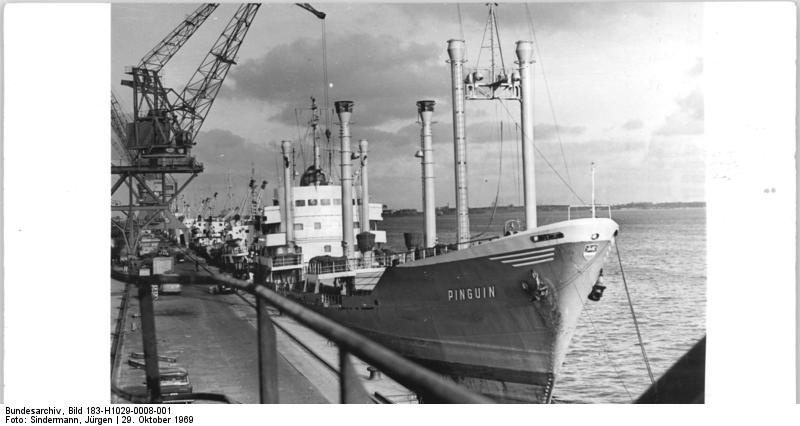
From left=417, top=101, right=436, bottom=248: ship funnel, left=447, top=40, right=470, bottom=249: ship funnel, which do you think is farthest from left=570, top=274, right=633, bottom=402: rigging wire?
left=417, top=101, right=436, bottom=248: ship funnel

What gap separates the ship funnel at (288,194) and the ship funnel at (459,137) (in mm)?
9310

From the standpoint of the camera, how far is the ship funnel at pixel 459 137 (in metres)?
16.1

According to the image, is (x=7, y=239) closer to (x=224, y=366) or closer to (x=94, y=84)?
(x=94, y=84)

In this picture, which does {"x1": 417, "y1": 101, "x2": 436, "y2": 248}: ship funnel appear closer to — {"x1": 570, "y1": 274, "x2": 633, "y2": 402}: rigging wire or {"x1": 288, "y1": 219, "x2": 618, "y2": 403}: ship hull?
{"x1": 288, "y1": 219, "x2": 618, "y2": 403}: ship hull

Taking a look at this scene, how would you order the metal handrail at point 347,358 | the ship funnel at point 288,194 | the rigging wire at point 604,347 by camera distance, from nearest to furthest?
1. the metal handrail at point 347,358
2. the rigging wire at point 604,347
3. the ship funnel at point 288,194

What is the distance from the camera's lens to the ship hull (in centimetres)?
1334

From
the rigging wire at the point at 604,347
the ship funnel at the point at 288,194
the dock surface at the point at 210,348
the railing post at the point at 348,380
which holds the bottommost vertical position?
the rigging wire at the point at 604,347

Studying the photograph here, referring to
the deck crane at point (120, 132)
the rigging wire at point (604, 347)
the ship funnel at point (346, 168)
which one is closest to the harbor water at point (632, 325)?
the rigging wire at point (604, 347)

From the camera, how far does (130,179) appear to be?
12.6 m

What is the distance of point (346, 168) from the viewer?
21984 mm

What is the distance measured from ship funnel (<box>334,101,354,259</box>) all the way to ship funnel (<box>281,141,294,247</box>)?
3525 mm

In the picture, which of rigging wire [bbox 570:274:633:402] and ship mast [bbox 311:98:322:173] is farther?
ship mast [bbox 311:98:322:173]

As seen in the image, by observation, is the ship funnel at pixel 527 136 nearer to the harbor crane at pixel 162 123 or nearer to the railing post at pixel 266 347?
the harbor crane at pixel 162 123

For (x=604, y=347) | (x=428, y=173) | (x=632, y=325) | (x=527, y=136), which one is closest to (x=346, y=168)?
(x=428, y=173)
